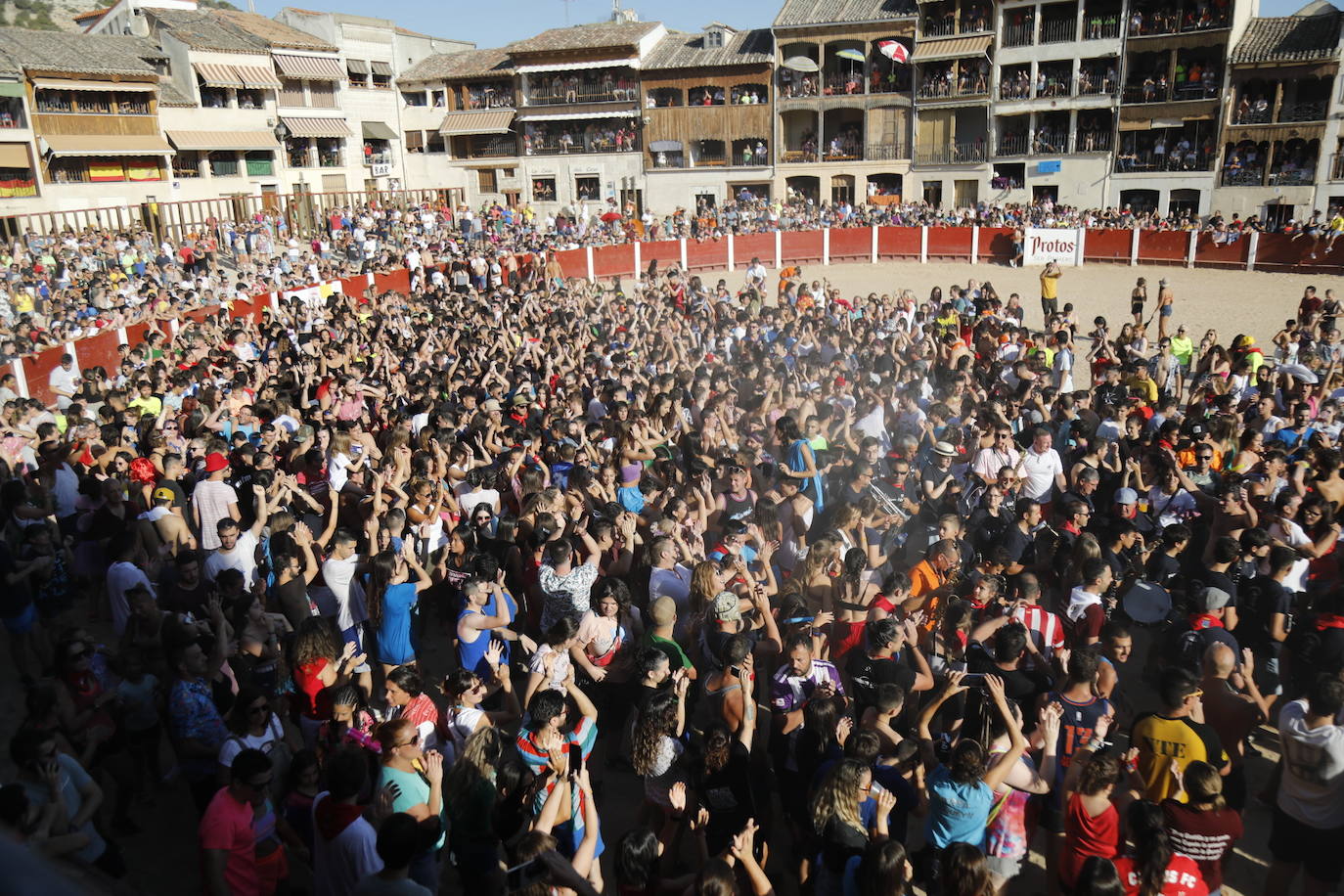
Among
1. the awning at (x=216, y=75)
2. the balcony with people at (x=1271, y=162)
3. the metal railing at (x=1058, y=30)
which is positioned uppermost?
the metal railing at (x=1058, y=30)

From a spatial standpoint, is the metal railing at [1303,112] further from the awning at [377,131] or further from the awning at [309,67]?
the awning at [309,67]

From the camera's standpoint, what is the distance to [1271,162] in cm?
3816

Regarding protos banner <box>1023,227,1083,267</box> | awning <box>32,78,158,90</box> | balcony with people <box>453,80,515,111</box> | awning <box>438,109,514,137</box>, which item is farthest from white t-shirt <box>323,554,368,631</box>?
balcony with people <box>453,80,515,111</box>

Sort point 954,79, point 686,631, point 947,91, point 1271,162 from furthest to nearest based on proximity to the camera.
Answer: point 947,91 → point 954,79 → point 1271,162 → point 686,631

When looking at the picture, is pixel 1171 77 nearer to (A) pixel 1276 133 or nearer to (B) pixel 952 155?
(A) pixel 1276 133

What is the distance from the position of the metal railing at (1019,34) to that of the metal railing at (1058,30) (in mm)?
483

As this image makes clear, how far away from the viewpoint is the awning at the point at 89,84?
122ft

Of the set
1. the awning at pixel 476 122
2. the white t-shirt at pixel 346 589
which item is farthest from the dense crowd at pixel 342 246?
the white t-shirt at pixel 346 589

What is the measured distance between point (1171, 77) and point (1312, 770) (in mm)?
43854

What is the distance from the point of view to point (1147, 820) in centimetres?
393

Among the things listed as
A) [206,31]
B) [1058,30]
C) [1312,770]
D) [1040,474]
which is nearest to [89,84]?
[206,31]

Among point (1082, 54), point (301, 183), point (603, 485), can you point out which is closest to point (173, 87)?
point (301, 183)

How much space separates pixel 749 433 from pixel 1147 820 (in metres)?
6.15

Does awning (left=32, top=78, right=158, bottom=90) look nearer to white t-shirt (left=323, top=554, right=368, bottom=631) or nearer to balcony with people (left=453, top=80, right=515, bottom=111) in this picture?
balcony with people (left=453, top=80, right=515, bottom=111)
